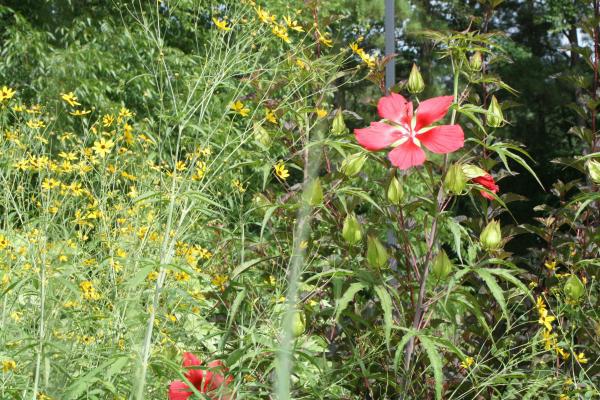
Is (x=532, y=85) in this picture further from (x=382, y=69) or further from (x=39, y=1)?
(x=382, y=69)

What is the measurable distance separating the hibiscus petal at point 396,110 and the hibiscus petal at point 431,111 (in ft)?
0.07

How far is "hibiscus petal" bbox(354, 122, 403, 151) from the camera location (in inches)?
66.6

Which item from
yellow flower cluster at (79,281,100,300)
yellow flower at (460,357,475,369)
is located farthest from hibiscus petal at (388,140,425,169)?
yellow flower cluster at (79,281,100,300)

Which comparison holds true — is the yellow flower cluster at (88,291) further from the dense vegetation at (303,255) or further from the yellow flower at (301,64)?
the yellow flower at (301,64)

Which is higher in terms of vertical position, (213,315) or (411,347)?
(411,347)

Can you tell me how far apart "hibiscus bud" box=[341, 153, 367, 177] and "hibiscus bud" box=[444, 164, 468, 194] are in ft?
0.67

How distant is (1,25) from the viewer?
771cm

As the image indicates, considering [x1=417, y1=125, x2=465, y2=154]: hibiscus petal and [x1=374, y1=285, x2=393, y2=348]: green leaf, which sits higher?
[x1=417, y1=125, x2=465, y2=154]: hibiscus petal

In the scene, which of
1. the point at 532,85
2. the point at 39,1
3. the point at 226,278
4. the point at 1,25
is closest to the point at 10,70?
the point at 1,25

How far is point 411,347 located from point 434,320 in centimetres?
27

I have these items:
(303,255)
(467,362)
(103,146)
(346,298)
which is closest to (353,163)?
(303,255)

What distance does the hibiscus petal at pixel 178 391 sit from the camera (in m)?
1.58

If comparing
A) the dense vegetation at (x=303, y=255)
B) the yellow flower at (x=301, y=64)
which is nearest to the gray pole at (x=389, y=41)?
the dense vegetation at (x=303, y=255)

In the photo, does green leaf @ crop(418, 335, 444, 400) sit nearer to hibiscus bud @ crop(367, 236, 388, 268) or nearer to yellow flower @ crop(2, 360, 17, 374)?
hibiscus bud @ crop(367, 236, 388, 268)
